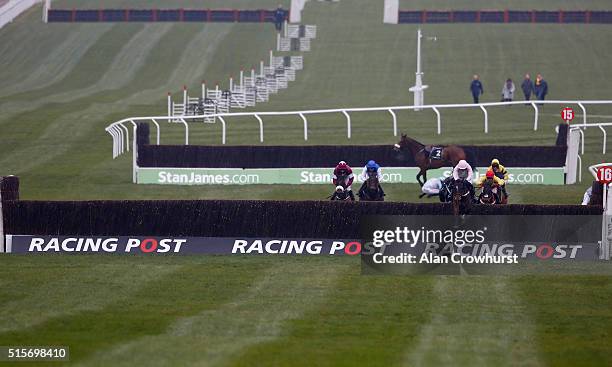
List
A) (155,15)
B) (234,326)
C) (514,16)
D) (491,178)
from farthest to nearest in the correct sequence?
(155,15)
(514,16)
(491,178)
(234,326)

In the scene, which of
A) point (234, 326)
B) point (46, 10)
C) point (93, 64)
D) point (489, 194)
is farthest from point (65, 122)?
point (234, 326)

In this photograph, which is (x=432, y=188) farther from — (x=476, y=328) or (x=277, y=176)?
(x=476, y=328)


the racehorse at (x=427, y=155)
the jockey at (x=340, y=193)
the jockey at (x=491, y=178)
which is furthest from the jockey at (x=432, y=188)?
the jockey at (x=340, y=193)

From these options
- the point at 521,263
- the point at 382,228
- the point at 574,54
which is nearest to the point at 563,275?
the point at 521,263

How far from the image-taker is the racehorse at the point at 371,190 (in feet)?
83.3

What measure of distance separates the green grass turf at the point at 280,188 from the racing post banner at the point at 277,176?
0.65 m

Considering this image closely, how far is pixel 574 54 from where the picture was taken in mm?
62125

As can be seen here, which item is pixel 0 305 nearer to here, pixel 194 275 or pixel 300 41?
pixel 194 275

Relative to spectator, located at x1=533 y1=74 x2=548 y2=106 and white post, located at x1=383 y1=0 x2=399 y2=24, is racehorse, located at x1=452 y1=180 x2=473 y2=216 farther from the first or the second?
white post, located at x1=383 y1=0 x2=399 y2=24

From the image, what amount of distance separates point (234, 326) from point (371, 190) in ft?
34.0

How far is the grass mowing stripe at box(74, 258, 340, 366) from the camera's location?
1348cm

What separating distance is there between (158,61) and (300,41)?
25.0 ft

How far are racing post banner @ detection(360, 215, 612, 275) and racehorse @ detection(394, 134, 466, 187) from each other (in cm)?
864

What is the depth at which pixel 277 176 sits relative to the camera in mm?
31938
